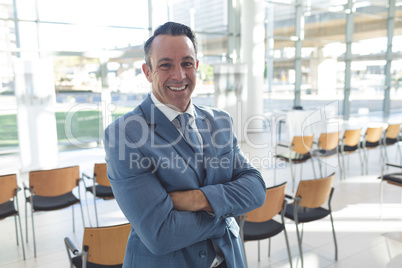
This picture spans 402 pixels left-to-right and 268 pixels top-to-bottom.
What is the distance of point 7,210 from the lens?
11.5ft

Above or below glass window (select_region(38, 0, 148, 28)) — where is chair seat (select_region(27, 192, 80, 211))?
below

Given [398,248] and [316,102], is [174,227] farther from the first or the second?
[316,102]

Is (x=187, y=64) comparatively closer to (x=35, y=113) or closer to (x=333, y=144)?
(x=333, y=144)

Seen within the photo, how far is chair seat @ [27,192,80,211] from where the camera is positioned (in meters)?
3.71

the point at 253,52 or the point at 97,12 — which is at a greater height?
the point at 97,12

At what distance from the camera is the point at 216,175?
1.40 m

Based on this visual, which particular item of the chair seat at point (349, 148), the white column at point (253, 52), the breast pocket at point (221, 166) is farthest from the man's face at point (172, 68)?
the white column at point (253, 52)

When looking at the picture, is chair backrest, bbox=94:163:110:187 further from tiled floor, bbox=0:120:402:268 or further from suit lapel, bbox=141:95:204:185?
suit lapel, bbox=141:95:204:185

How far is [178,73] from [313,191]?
2563 mm

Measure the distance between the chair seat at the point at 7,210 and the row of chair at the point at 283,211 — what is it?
2.47 m

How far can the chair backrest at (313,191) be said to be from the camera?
329 centimetres

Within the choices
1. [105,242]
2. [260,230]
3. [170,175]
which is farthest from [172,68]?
[260,230]

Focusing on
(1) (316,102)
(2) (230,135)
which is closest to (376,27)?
(1) (316,102)

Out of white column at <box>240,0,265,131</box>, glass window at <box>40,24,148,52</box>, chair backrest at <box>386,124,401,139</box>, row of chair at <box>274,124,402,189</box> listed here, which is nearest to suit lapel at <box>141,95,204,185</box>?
row of chair at <box>274,124,402,189</box>
